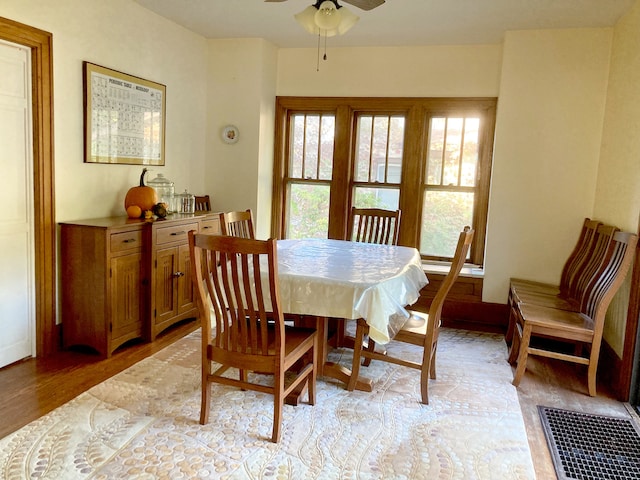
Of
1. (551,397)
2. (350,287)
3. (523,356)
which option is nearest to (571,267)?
(523,356)

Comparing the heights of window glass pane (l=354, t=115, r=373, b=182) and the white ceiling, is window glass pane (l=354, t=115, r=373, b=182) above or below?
below

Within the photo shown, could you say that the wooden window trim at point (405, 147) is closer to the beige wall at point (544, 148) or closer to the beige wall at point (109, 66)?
the beige wall at point (544, 148)

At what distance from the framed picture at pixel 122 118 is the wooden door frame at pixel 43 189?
317mm

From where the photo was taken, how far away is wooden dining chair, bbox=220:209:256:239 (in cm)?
314

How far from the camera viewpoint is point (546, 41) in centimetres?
404

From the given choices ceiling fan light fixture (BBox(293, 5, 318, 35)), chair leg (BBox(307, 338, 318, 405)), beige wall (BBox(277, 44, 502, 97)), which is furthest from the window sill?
ceiling fan light fixture (BBox(293, 5, 318, 35))

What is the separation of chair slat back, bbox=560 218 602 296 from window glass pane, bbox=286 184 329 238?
2.28m

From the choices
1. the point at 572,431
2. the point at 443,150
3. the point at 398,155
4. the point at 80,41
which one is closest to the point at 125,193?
the point at 80,41

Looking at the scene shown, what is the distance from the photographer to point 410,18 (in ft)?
12.7

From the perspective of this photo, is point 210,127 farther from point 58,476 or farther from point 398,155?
point 58,476

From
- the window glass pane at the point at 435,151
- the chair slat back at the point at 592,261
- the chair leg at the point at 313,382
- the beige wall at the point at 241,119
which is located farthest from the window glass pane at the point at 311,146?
the chair leg at the point at 313,382

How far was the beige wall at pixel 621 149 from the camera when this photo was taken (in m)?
3.19

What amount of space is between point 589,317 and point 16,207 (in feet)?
12.2

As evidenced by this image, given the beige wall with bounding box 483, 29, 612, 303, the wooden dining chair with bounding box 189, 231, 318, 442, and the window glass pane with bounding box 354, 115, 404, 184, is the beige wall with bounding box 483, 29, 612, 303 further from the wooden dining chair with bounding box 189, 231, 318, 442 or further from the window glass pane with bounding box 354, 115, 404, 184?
the wooden dining chair with bounding box 189, 231, 318, 442
